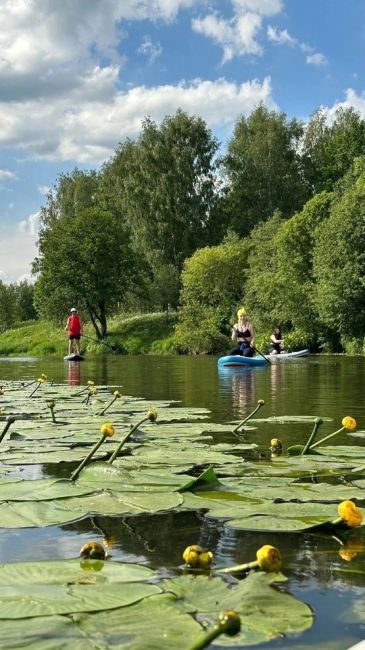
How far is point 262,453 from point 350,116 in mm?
46720

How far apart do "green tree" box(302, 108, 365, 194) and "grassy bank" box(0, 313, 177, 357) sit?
1324 centimetres

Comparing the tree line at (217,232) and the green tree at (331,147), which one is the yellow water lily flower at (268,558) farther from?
the green tree at (331,147)

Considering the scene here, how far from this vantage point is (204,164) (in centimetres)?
4003

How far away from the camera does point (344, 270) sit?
25125 millimetres

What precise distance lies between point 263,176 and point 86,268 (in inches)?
478

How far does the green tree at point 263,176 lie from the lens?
4178cm

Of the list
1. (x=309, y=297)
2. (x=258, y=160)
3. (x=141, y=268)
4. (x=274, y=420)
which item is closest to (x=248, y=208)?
(x=258, y=160)

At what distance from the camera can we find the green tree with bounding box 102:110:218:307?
38781mm

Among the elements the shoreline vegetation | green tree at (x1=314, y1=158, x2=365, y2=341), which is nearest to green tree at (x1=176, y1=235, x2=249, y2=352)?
the shoreline vegetation

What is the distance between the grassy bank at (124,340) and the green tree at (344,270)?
349 inches

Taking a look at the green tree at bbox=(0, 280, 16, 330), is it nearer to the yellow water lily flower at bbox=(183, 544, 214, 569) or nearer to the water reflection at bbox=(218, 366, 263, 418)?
the water reflection at bbox=(218, 366, 263, 418)

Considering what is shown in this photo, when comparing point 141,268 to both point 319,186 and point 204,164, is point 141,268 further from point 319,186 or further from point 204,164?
point 319,186

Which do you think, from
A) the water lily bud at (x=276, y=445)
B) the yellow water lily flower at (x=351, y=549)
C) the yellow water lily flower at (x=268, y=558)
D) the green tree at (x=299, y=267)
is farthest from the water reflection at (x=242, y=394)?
the green tree at (x=299, y=267)

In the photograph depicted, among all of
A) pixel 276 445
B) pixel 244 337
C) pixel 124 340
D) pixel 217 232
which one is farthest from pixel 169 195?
pixel 276 445
